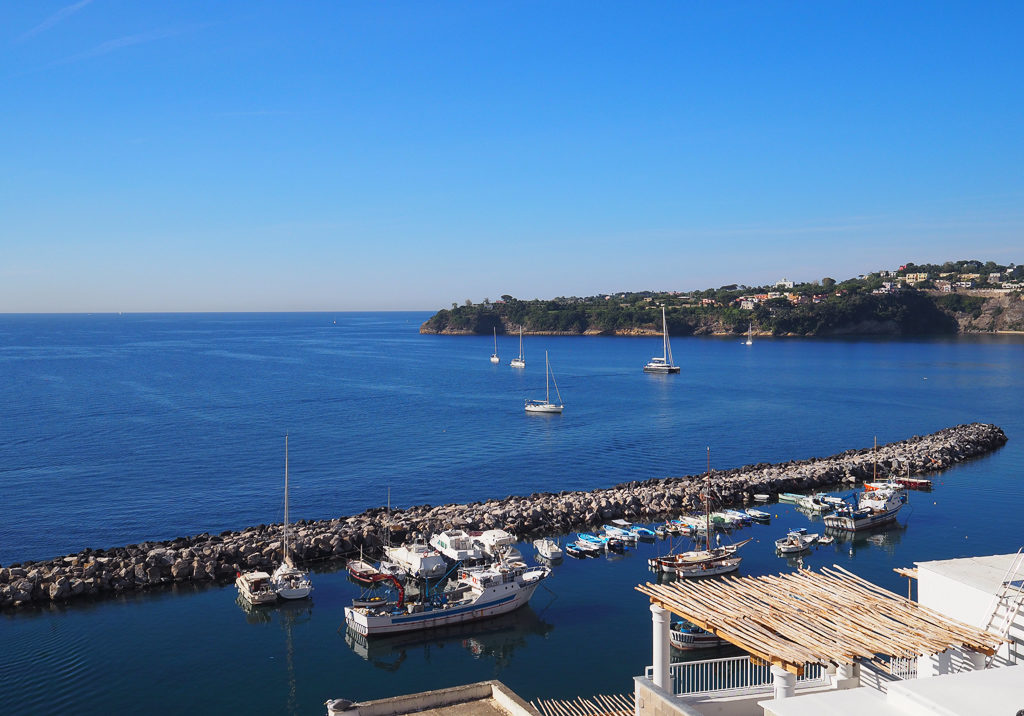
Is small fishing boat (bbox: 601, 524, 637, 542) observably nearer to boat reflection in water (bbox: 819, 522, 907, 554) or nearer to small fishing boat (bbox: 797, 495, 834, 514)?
boat reflection in water (bbox: 819, 522, 907, 554)

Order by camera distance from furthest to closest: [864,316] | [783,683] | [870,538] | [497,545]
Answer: [864,316] → [870,538] → [497,545] → [783,683]

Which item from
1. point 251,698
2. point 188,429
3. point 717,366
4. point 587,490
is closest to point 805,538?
point 587,490

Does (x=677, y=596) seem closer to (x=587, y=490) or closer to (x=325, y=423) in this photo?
(x=587, y=490)

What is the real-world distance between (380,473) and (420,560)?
18.4 metres

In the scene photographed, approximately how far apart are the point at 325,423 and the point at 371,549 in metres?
34.2

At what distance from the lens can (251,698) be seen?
65.5 ft

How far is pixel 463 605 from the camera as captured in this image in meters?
24.4

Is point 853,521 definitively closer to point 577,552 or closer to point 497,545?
point 577,552

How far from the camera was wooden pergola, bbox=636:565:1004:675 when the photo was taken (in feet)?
30.9

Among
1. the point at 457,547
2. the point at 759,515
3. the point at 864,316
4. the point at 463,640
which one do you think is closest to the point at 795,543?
the point at 759,515

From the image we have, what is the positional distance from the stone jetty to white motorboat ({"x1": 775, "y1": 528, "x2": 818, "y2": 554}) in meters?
5.65

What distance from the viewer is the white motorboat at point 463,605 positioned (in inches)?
917

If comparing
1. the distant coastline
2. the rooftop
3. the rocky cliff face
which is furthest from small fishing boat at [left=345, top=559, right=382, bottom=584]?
the rocky cliff face

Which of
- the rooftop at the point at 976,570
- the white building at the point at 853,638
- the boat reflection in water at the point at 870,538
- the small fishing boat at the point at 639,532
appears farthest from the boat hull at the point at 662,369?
the white building at the point at 853,638
